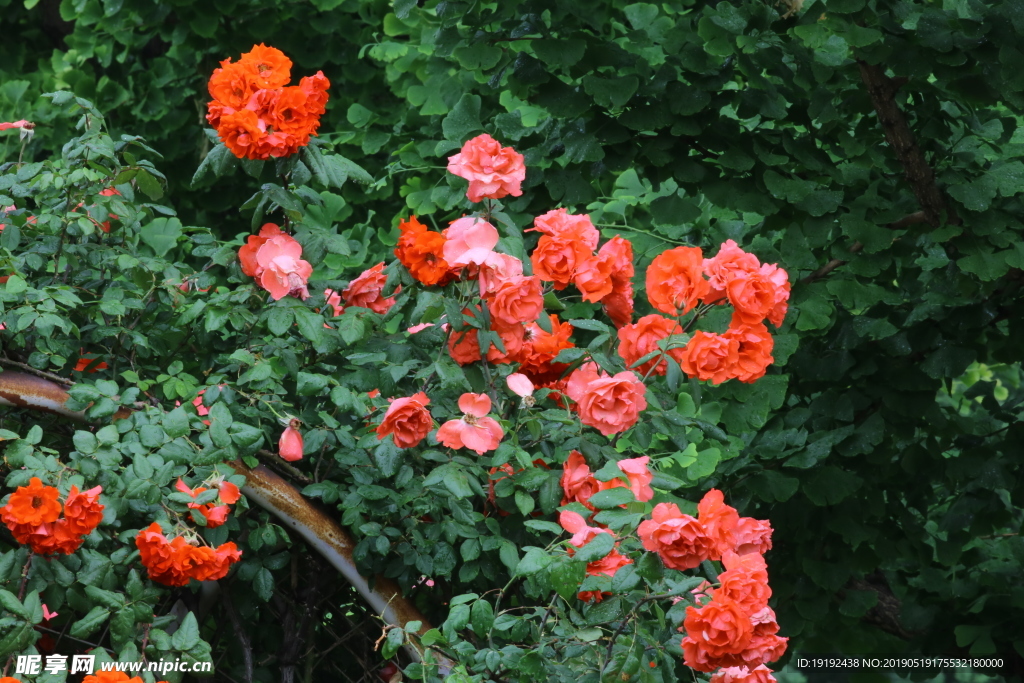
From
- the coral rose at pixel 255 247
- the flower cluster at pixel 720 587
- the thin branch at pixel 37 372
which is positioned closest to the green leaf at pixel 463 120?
the coral rose at pixel 255 247

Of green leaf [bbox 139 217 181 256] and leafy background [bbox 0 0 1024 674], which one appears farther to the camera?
leafy background [bbox 0 0 1024 674]

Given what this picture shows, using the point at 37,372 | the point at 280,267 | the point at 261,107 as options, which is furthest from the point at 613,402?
the point at 37,372

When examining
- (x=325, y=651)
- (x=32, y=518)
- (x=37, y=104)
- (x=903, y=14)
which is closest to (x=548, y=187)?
(x=903, y=14)

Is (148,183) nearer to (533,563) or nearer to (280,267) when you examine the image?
(280,267)

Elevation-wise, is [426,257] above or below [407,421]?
above

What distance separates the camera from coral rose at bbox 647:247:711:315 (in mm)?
1672

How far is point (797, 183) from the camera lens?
9.31 feet


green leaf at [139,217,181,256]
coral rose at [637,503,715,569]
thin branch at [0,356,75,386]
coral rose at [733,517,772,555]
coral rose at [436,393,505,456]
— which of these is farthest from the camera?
green leaf at [139,217,181,256]

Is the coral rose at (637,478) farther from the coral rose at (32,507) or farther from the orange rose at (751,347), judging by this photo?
the coral rose at (32,507)

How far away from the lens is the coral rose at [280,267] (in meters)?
1.98

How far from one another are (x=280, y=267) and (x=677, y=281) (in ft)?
2.53

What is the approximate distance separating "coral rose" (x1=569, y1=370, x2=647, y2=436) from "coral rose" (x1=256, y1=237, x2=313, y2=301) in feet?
2.13

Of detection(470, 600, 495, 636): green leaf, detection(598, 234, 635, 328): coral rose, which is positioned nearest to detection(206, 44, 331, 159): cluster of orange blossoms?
detection(598, 234, 635, 328): coral rose

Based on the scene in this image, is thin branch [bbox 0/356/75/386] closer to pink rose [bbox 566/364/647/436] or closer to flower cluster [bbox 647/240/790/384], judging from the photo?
pink rose [bbox 566/364/647/436]
